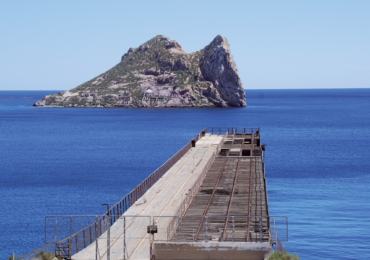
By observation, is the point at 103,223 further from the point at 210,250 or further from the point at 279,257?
the point at 279,257

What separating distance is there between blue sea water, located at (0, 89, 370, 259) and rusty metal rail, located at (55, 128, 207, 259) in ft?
20.9

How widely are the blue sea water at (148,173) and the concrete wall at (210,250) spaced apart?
17.3 m

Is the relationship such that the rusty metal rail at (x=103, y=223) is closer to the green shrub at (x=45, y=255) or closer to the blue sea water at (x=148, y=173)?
the green shrub at (x=45, y=255)

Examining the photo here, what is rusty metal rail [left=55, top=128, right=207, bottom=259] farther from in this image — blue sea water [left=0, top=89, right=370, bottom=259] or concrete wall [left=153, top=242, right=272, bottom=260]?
blue sea water [left=0, top=89, right=370, bottom=259]

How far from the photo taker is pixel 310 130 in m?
162

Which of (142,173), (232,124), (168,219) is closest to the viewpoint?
(168,219)

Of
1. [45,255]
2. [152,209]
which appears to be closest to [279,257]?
[45,255]

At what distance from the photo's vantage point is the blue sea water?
52.9 m

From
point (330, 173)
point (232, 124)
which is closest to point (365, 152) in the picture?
point (330, 173)

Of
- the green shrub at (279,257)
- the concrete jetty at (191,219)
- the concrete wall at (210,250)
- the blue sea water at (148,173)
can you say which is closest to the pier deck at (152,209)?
the concrete jetty at (191,219)

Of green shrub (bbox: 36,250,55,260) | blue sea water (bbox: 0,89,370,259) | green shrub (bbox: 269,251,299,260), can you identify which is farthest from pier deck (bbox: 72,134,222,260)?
blue sea water (bbox: 0,89,370,259)

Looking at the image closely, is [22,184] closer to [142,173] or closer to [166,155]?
[142,173]

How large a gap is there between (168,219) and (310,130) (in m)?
127

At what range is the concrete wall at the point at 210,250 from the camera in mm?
31719
